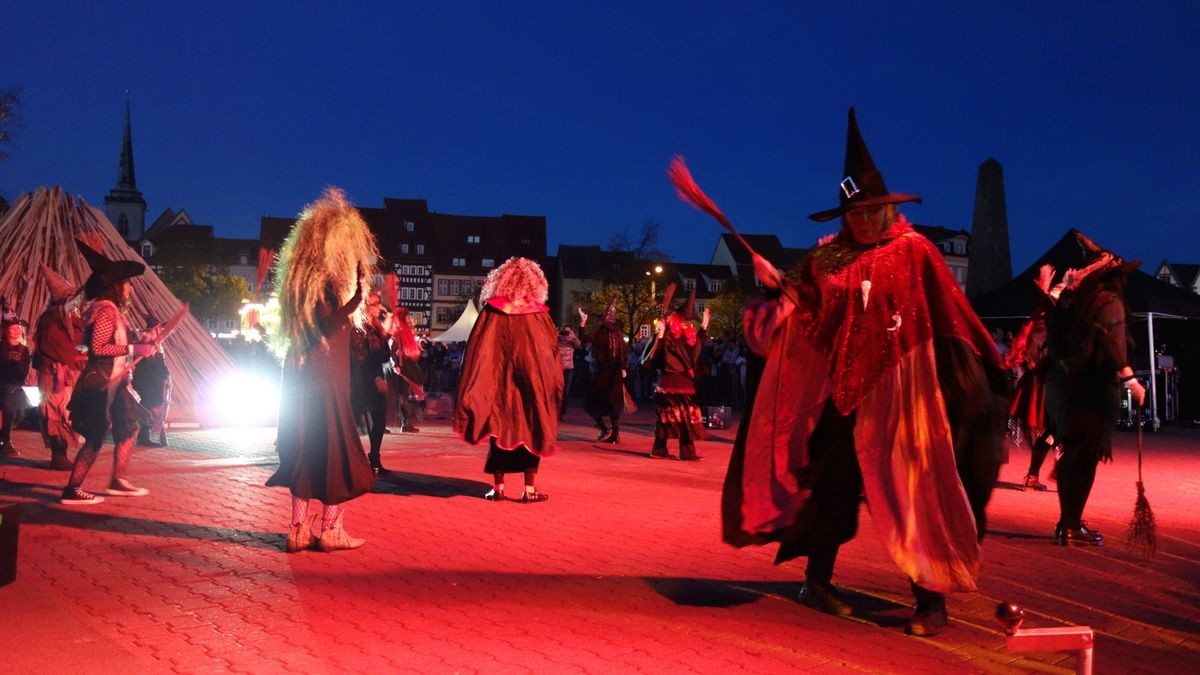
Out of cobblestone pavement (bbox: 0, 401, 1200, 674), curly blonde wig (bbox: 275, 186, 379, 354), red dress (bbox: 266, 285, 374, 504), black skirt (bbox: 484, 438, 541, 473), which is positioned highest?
curly blonde wig (bbox: 275, 186, 379, 354)

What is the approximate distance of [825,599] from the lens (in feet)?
17.0

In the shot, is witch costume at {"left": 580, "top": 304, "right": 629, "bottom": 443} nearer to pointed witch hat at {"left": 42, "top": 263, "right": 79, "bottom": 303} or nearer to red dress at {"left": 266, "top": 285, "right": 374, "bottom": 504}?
pointed witch hat at {"left": 42, "top": 263, "right": 79, "bottom": 303}

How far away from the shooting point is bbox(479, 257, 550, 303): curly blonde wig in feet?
30.2

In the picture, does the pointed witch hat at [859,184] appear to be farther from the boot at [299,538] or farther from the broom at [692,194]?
the boot at [299,538]

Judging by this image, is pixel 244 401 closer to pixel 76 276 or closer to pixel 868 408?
pixel 76 276

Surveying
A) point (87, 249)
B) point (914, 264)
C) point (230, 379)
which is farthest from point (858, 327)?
point (230, 379)

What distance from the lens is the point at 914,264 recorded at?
495 centimetres

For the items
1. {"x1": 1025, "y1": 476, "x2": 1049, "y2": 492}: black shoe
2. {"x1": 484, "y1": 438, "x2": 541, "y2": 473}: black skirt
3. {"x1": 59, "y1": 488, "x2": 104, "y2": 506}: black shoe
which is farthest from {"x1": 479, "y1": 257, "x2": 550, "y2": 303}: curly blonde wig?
{"x1": 1025, "y1": 476, "x2": 1049, "y2": 492}: black shoe

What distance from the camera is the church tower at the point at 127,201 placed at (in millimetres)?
113500

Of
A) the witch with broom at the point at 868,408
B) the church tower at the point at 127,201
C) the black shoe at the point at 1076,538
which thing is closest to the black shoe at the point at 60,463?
the witch with broom at the point at 868,408

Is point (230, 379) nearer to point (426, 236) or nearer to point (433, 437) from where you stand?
point (433, 437)

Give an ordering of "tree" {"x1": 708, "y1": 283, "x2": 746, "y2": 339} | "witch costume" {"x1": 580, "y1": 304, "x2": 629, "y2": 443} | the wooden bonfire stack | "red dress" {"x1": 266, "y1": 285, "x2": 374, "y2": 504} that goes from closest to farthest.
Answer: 1. "red dress" {"x1": 266, "y1": 285, "x2": 374, "y2": 504}
2. "witch costume" {"x1": 580, "y1": 304, "x2": 629, "y2": 443}
3. the wooden bonfire stack
4. "tree" {"x1": 708, "y1": 283, "x2": 746, "y2": 339}

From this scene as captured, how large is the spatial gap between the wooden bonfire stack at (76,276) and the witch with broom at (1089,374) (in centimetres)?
1441

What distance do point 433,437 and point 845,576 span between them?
10991 mm
